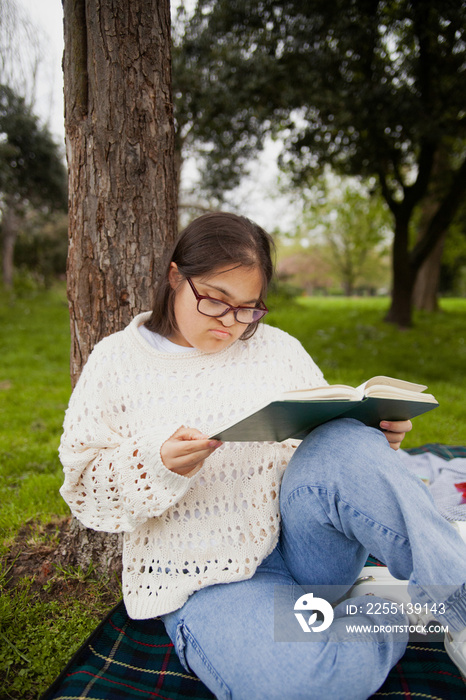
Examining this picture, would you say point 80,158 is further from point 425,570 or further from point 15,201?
point 15,201

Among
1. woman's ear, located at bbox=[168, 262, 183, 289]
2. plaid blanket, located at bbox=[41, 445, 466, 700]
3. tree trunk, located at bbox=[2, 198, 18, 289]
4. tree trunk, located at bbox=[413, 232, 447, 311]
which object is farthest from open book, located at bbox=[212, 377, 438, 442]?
tree trunk, located at bbox=[2, 198, 18, 289]

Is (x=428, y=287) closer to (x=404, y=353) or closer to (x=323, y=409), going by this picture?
(x=404, y=353)

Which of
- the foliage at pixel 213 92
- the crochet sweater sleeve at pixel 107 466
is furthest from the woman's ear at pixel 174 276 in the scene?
the foliage at pixel 213 92

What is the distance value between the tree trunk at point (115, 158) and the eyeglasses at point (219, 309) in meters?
0.58

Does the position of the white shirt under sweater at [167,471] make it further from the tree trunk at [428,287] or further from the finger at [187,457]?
the tree trunk at [428,287]

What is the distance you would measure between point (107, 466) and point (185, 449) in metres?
0.32

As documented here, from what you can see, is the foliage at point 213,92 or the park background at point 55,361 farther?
the foliage at point 213,92

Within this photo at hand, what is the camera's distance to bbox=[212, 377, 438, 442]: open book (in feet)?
4.23

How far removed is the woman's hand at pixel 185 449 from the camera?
1.42 m

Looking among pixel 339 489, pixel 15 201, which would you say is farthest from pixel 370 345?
pixel 15 201

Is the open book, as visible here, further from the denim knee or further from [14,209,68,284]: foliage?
[14,209,68,284]: foliage

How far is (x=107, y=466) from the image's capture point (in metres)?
1.56

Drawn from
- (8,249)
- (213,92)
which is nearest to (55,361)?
(213,92)

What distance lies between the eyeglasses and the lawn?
4.38 ft
